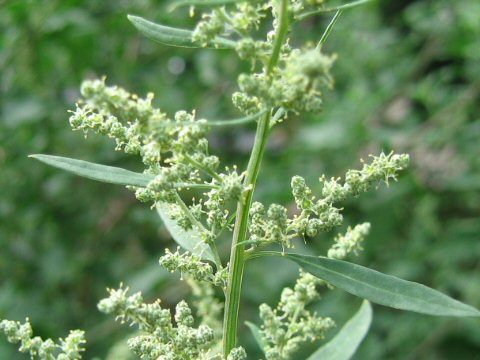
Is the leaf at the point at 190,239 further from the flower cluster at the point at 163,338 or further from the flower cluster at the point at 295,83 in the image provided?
the flower cluster at the point at 295,83

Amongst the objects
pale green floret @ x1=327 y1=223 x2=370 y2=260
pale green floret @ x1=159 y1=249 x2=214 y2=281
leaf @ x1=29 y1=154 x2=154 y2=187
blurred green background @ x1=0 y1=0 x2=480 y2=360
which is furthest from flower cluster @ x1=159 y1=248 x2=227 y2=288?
blurred green background @ x1=0 y1=0 x2=480 y2=360

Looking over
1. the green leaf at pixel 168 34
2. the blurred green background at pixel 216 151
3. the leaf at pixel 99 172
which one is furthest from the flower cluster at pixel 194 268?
the blurred green background at pixel 216 151

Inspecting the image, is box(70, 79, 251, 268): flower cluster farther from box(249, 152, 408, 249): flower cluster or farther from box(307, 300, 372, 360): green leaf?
box(307, 300, 372, 360): green leaf

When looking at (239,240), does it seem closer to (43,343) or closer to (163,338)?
(163,338)

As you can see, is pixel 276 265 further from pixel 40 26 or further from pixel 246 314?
pixel 40 26

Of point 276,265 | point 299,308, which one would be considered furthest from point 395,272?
point 299,308

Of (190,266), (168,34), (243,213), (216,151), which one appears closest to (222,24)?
(168,34)
